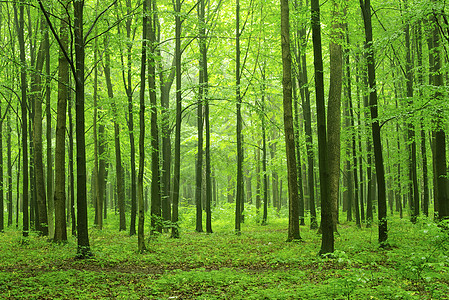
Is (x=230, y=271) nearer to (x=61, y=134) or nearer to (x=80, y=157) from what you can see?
(x=80, y=157)

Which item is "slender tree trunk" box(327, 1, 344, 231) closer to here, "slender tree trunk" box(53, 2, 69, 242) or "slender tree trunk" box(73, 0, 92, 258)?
"slender tree trunk" box(73, 0, 92, 258)

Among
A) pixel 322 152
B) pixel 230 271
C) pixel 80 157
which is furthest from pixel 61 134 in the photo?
pixel 322 152

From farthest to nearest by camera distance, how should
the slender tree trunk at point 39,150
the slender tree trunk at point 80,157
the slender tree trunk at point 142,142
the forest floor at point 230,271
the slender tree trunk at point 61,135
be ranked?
the slender tree trunk at point 39,150
the slender tree trunk at point 61,135
the slender tree trunk at point 142,142
the slender tree trunk at point 80,157
the forest floor at point 230,271

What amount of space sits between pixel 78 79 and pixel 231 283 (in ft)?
23.3

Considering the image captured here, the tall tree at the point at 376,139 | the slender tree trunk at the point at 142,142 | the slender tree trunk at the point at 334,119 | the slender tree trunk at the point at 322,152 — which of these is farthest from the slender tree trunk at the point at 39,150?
the tall tree at the point at 376,139

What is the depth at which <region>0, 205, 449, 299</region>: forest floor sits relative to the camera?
5574 millimetres

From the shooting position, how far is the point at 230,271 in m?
8.12

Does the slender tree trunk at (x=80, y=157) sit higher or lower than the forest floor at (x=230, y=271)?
higher

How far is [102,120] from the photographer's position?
19.6 meters

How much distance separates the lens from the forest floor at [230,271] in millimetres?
5574

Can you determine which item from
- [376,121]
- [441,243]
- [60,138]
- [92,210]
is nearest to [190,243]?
[60,138]

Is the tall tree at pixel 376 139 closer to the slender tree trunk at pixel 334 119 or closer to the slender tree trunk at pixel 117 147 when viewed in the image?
the slender tree trunk at pixel 334 119

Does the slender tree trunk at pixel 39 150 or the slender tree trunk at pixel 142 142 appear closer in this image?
the slender tree trunk at pixel 142 142

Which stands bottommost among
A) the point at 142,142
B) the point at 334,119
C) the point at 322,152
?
the point at 322,152
